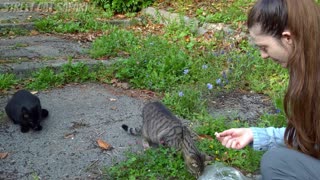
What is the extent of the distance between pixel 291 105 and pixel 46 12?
736 centimetres

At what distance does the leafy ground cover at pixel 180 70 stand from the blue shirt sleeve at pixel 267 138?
3.19ft

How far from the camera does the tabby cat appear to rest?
3547 millimetres

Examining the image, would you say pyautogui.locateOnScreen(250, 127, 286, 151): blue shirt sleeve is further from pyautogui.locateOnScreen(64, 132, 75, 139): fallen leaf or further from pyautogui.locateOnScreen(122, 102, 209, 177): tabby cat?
pyautogui.locateOnScreen(64, 132, 75, 139): fallen leaf

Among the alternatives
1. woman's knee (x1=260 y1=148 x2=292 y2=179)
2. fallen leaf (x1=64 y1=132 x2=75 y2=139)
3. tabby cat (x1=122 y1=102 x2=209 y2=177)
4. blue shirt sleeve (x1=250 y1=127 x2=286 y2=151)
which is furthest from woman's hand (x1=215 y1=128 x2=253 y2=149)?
fallen leaf (x1=64 y1=132 x2=75 y2=139)

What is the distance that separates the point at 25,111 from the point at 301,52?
3.01 m

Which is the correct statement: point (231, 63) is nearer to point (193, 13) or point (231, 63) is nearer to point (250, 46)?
point (250, 46)

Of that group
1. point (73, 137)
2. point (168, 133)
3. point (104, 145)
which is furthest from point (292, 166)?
point (73, 137)

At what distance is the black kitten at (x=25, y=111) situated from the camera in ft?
14.5

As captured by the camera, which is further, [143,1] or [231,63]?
[143,1]

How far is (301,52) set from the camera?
7.53ft

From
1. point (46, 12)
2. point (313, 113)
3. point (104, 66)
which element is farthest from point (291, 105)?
point (46, 12)

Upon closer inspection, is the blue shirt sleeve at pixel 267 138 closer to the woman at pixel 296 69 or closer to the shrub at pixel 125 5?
the woman at pixel 296 69

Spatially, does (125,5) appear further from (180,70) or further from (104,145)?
(104,145)

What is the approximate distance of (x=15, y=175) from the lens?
3.63 m
